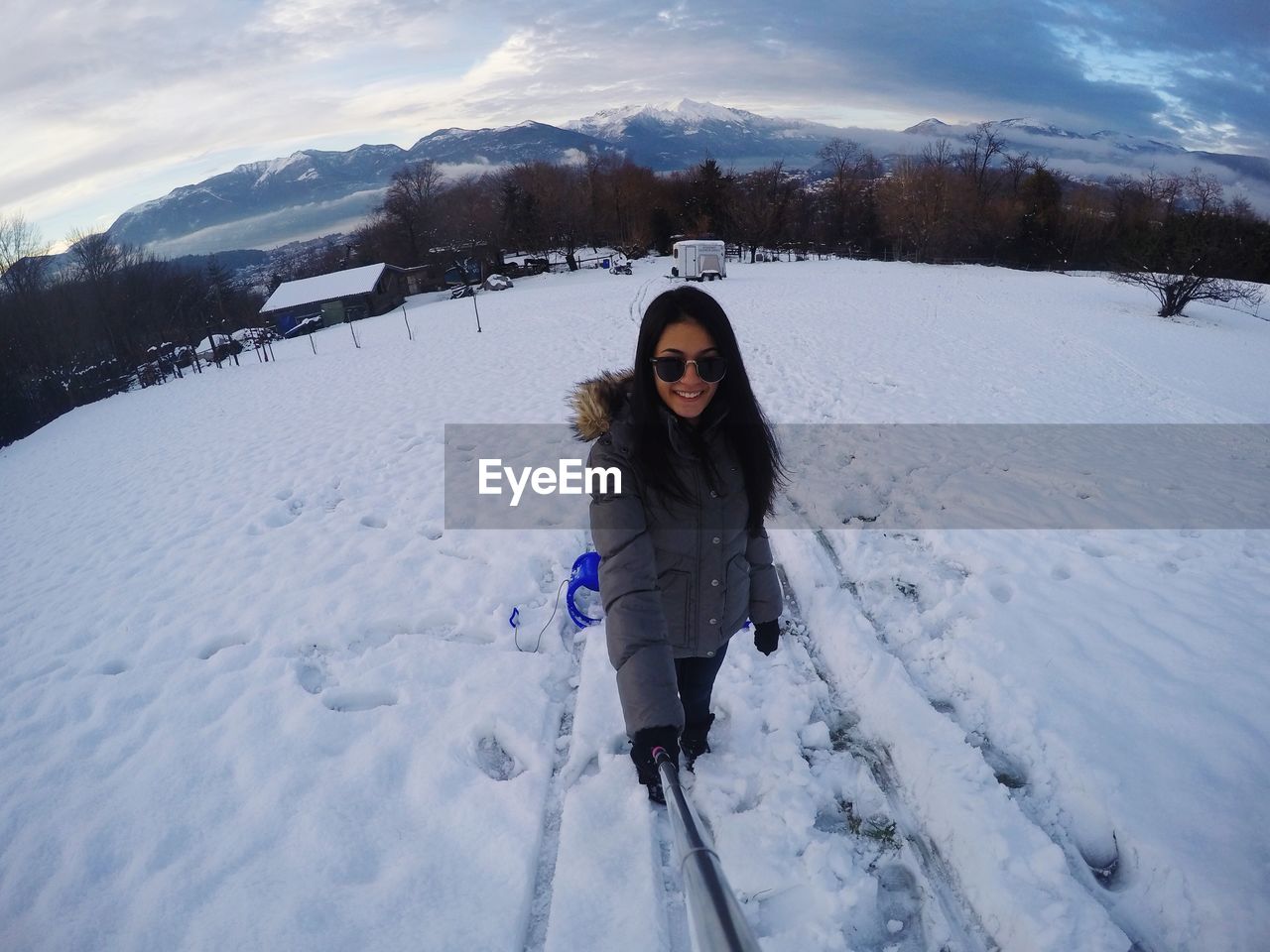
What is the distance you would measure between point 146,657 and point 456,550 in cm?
239

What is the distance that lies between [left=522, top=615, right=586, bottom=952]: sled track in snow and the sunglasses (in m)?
2.25

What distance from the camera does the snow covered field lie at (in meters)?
2.40

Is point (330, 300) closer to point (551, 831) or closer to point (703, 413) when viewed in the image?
point (551, 831)

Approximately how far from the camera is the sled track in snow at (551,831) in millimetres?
2395

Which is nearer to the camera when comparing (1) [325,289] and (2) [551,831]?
(2) [551,831]

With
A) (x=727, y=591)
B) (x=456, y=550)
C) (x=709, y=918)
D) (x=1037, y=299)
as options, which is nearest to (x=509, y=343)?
(x=456, y=550)

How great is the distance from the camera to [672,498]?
7.50 feet

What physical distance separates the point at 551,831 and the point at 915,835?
5.68ft

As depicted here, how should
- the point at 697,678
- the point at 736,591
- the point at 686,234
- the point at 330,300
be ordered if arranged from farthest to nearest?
the point at 686,234, the point at 330,300, the point at 697,678, the point at 736,591

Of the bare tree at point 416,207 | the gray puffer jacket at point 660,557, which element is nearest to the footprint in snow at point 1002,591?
the gray puffer jacket at point 660,557

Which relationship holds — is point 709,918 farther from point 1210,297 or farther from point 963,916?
point 1210,297

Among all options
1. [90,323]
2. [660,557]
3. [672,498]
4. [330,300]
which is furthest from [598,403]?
[330,300]

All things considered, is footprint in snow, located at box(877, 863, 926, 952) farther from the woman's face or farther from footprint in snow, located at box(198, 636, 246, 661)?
footprint in snow, located at box(198, 636, 246, 661)

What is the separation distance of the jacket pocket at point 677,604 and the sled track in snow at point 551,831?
3.86 feet
